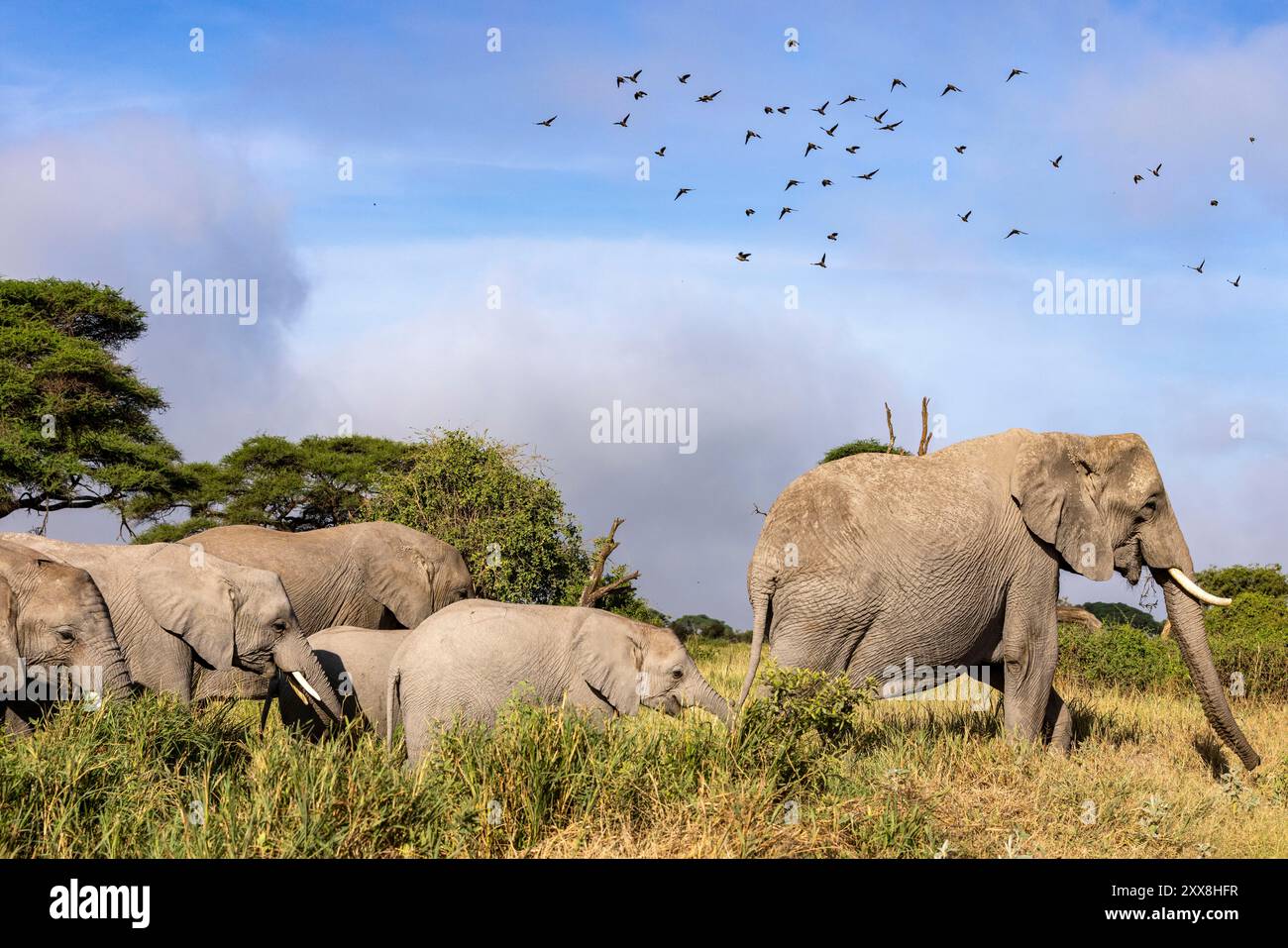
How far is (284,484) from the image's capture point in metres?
34.4

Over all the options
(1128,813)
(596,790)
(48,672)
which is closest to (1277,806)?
(1128,813)

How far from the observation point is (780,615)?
36.5ft

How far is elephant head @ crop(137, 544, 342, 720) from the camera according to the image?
1158 centimetres

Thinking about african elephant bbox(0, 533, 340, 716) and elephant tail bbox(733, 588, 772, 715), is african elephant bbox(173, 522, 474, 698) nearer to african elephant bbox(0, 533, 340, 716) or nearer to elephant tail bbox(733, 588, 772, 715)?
african elephant bbox(0, 533, 340, 716)

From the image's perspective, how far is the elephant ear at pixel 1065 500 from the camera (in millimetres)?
11430

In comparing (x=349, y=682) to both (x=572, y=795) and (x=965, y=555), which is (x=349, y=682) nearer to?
(x=572, y=795)

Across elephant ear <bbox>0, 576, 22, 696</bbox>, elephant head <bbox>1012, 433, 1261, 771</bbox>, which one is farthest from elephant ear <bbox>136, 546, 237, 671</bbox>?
elephant head <bbox>1012, 433, 1261, 771</bbox>

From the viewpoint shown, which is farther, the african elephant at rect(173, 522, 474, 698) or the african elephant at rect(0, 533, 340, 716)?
the african elephant at rect(173, 522, 474, 698)

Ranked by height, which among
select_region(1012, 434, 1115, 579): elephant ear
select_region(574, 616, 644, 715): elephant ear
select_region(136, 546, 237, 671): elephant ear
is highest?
select_region(1012, 434, 1115, 579): elephant ear

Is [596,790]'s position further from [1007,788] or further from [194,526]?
[194,526]

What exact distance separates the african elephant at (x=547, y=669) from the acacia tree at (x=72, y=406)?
20913 mm

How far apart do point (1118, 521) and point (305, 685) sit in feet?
24.8

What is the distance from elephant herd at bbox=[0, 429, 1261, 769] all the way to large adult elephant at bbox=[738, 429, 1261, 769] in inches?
0.7
